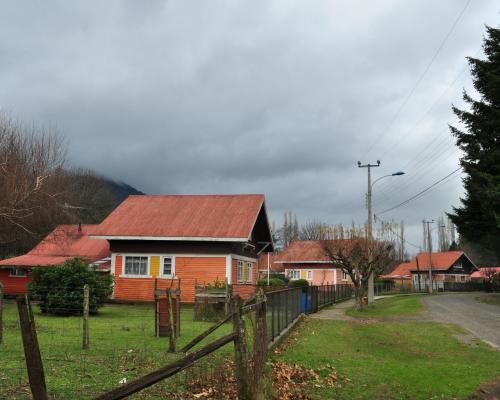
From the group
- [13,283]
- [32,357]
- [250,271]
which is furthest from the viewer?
[250,271]

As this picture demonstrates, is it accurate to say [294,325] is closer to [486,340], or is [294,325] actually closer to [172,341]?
[486,340]

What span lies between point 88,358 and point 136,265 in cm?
2129

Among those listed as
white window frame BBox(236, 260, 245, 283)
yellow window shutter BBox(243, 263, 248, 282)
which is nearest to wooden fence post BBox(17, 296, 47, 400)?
white window frame BBox(236, 260, 245, 283)

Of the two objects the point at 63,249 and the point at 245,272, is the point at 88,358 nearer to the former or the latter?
the point at 245,272

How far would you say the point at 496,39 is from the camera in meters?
33.0

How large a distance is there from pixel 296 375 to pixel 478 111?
29.7 m

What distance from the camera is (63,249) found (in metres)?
35.6

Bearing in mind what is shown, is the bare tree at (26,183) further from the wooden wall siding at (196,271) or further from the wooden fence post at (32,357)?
the wooden fence post at (32,357)

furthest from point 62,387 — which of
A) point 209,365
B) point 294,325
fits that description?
point 294,325

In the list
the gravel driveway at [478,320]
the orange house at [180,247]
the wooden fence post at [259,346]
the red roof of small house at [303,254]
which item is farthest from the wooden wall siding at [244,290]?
the red roof of small house at [303,254]

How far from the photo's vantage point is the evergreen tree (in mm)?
32000

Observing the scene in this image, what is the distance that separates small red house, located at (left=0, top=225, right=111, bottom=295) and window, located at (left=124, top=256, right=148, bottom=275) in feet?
4.97

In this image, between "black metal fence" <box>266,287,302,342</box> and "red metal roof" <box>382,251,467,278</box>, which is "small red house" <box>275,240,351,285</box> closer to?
"red metal roof" <box>382,251,467,278</box>

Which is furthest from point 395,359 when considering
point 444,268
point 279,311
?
point 444,268
